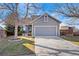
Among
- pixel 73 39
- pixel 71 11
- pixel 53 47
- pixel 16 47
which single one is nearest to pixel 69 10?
pixel 71 11

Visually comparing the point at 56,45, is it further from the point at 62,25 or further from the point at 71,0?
the point at 71,0

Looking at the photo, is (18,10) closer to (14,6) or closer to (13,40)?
(14,6)

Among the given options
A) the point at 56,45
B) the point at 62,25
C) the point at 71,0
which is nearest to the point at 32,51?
the point at 56,45

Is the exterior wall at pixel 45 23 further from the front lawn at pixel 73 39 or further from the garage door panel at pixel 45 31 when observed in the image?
the front lawn at pixel 73 39

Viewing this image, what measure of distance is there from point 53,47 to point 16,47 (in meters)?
1.06

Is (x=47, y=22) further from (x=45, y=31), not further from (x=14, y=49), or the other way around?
(x=14, y=49)

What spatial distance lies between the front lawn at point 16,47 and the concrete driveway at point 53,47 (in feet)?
0.66

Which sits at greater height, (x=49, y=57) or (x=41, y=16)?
(x=41, y=16)

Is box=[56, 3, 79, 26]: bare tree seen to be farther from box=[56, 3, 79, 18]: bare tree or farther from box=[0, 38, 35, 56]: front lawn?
box=[0, 38, 35, 56]: front lawn

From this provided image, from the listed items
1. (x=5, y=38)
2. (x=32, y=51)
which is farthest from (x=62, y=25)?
(x=5, y=38)

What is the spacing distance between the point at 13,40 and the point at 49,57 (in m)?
1.14

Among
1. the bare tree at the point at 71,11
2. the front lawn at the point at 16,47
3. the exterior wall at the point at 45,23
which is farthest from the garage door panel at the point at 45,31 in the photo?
the bare tree at the point at 71,11

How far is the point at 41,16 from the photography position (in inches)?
258

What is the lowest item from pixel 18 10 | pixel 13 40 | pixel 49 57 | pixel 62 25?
pixel 49 57
